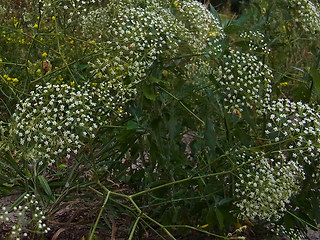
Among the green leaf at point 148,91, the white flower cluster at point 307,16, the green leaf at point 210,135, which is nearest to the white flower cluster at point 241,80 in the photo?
the green leaf at point 210,135

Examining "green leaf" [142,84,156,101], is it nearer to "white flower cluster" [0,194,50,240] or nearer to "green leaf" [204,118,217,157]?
"green leaf" [204,118,217,157]

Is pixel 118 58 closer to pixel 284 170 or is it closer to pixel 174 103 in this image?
pixel 174 103

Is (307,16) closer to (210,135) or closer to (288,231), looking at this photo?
(210,135)

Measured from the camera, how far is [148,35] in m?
2.27

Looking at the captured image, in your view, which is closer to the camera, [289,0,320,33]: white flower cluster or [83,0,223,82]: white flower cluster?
[83,0,223,82]: white flower cluster

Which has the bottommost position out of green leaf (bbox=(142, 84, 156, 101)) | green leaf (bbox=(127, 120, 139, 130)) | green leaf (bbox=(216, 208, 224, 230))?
green leaf (bbox=(216, 208, 224, 230))

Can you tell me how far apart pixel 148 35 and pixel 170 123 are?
0.41 metres

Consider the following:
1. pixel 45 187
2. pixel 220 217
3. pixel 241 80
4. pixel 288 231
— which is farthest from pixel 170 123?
pixel 288 231

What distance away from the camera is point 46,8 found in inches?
90.3

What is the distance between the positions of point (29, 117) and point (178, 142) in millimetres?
964

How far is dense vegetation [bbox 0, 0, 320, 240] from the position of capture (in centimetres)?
213

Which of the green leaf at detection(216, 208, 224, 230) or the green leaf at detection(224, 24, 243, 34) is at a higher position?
the green leaf at detection(224, 24, 243, 34)

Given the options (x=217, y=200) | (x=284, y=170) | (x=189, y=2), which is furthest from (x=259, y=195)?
(x=189, y=2)

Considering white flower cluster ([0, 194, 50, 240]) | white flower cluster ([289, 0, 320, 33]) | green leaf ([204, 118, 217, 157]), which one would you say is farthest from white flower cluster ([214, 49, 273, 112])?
white flower cluster ([0, 194, 50, 240])
